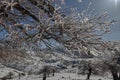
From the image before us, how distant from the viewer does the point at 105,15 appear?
752cm

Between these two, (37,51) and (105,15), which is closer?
(105,15)

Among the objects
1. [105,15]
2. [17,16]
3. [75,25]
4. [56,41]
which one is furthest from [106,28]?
[17,16]

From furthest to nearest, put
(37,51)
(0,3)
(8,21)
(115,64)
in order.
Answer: (115,64) → (37,51) → (8,21) → (0,3)

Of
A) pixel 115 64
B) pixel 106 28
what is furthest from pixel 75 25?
pixel 115 64

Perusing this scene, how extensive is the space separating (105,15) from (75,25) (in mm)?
890

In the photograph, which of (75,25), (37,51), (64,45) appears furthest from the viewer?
(37,51)

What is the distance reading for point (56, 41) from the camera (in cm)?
821

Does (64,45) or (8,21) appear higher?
(8,21)

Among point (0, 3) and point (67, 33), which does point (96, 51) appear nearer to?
point (67, 33)

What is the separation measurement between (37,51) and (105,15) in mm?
3022

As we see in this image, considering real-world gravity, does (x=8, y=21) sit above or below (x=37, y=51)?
above

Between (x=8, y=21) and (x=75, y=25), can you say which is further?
(x=8, y=21)

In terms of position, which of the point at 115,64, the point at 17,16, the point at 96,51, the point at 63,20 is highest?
the point at 115,64

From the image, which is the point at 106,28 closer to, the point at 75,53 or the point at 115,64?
the point at 75,53
